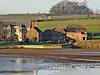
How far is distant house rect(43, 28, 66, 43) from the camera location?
2616 inches

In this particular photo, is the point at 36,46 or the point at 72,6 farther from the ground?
the point at 72,6

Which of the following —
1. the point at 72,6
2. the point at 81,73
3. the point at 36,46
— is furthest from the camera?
the point at 72,6

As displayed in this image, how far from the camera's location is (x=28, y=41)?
213 ft

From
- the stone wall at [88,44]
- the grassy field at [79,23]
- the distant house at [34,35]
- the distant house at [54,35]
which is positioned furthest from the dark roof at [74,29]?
the stone wall at [88,44]

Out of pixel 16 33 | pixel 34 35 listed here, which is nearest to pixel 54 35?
pixel 34 35

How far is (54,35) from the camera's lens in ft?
222

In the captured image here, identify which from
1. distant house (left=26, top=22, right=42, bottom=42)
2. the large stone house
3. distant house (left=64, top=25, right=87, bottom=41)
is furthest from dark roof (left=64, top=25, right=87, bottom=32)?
the large stone house

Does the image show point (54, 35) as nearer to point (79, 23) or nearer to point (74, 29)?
point (74, 29)

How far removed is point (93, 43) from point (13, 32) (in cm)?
1689

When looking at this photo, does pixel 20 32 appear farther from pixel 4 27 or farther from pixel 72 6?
pixel 72 6

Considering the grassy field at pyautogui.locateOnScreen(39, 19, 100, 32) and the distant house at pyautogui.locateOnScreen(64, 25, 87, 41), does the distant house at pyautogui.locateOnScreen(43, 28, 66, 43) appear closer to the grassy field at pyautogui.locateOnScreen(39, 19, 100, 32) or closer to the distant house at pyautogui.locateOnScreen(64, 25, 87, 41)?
the distant house at pyautogui.locateOnScreen(64, 25, 87, 41)

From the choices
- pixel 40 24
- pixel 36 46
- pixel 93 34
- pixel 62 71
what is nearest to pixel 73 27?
pixel 93 34

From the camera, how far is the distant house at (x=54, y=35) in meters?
66.5

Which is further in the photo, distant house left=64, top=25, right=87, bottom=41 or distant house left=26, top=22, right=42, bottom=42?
distant house left=26, top=22, right=42, bottom=42
